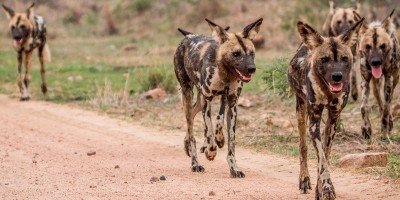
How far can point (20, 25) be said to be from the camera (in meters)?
14.5

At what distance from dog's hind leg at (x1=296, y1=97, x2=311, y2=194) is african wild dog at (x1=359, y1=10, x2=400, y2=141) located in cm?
264

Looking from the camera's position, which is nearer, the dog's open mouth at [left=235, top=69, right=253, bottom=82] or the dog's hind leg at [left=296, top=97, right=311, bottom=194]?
the dog's hind leg at [left=296, top=97, right=311, bottom=194]

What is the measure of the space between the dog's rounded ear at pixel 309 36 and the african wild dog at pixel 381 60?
316 centimetres

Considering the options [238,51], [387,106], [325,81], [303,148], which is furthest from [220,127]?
[387,106]

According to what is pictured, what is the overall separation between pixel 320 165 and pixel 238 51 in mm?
1590

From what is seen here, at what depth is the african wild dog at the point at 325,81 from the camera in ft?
19.6

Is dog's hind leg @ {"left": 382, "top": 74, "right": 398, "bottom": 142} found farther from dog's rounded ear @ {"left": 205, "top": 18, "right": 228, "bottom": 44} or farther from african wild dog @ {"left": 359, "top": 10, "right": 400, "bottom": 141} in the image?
dog's rounded ear @ {"left": 205, "top": 18, "right": 228, "bottom": 44}

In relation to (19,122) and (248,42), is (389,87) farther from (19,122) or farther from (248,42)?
(19,122)

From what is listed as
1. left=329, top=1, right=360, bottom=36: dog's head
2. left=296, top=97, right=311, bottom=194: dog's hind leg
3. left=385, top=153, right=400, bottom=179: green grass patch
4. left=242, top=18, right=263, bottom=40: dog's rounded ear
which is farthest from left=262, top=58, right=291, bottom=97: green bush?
left=329, top=1, right=360, bottom=36: dog's head

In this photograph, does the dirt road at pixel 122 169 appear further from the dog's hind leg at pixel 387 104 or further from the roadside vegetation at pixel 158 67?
the dog's hind leg at pixel 387 104

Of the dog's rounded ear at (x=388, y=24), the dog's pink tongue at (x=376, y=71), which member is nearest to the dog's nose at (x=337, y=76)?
the dog's pink tongue at (x=376, y=71)

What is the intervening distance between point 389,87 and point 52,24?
71.1ft

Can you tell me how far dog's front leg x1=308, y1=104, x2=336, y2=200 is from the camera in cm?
602

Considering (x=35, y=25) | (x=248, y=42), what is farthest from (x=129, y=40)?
(x=248, y=42)
